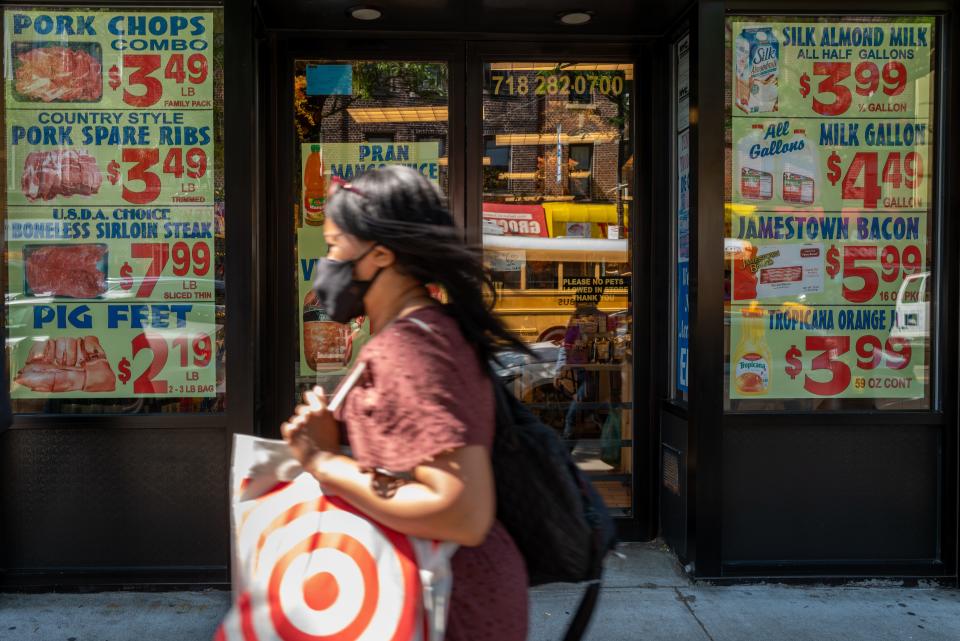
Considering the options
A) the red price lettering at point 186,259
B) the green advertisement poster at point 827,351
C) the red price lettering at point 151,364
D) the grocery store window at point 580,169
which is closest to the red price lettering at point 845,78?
the green advertisement poster at point 827,351

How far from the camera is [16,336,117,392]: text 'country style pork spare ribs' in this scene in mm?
4246

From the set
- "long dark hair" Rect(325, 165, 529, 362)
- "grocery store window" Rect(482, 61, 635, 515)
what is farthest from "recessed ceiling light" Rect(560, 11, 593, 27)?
"long dark hair" Rect(325, 165, 529, 362)

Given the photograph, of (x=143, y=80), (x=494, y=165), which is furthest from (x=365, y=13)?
(x=143, y=80)

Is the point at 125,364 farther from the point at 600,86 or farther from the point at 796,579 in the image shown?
the point at 796,579

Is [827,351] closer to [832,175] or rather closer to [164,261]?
[832,175]

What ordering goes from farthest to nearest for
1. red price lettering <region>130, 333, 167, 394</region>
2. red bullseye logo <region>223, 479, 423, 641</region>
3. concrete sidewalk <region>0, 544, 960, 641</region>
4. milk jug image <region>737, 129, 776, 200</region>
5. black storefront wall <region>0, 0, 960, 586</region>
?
milk jug image <region>737, 129, 776, 200</region> < red price lettering <region>130, 333, 167, 394</region> < black storefront wall <region>0, 0, 960, 586</region> < concrete sidewalk <region>0, 544, 960, 641</region> < red bullseye logo <region>223, 479, 423, 641</region>

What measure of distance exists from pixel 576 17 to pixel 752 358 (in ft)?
7.03

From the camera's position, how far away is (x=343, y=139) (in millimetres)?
4801

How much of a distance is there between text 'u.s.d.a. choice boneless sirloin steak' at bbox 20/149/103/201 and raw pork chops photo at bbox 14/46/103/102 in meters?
0.29

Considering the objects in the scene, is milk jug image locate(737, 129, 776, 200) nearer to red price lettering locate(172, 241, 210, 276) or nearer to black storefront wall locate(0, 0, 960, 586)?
black storefront wall locate(0, 0, 960, 586)

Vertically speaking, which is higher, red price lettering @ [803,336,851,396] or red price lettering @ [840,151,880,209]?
red price lettering @ [840,151,880,209]

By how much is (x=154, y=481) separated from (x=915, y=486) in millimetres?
4078

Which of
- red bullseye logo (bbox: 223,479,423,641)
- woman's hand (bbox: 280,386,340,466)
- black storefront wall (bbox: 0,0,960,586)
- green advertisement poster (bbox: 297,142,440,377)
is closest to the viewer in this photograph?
red bullseye logo (bbox: 223,479,423,641)

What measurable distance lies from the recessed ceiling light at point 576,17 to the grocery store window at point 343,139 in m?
0.77
